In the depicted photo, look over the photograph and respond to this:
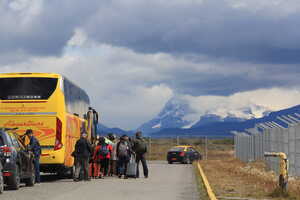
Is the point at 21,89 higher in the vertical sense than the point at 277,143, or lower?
higher

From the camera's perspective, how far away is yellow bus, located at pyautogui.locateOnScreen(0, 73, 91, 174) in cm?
2320

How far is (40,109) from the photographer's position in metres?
23.2

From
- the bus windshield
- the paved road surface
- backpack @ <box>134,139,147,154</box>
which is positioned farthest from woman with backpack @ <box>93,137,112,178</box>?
the paved road surface

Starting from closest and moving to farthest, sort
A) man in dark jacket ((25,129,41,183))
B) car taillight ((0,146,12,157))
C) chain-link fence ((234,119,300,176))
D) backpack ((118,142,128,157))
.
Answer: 1. car taillight ((0,146,12,157))
2. man in dark jacket ((25,129,41,183))
3. chain-link fence ((234,119,300,176))
4. backpack ((118,142,128,157))

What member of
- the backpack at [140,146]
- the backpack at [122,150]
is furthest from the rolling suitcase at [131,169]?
the backpack at [140,146]

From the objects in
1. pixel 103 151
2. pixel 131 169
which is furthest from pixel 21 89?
pixel 131 169

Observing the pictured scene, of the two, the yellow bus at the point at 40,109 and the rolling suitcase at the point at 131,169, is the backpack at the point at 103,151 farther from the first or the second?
the yellow bus at the point at 40,109

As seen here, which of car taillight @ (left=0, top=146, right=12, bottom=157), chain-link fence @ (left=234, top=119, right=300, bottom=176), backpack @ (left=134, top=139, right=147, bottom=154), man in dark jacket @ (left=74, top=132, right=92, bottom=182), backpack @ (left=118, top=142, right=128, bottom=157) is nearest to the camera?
car taillight @ (left=0, top=146, right=12, bottom=157)

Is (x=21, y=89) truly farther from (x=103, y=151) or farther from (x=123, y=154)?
(x=123, y=154)

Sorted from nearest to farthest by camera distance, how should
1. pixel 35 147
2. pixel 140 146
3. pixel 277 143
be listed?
A: pixel 35 147, pixel 140 146, pixel 277 143

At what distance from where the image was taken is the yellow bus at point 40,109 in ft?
76.1

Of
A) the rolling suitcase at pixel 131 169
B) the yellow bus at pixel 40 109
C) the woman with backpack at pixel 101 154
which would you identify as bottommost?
the rolling suitcase at pixel 131 169

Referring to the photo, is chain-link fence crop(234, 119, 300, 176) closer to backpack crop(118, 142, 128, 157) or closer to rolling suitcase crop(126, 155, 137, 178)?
rolling suitcase crop(126, 155, 137, 178)

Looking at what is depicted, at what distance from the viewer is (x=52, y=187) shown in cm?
2112
